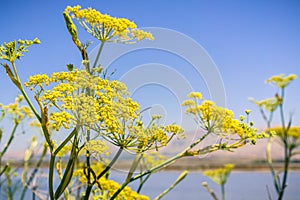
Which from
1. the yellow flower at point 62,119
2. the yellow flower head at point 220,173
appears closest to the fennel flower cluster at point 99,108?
the yellow flower at point 62,119

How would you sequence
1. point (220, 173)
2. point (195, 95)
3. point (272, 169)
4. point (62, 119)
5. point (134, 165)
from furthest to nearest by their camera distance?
point (220, 173)
point (272, 169)
point (195, 95)
point (134, 165)
point (62, 119)

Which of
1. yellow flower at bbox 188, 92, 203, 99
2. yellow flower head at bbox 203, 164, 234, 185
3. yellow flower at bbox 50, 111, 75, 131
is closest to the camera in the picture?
yellow flower at bbox 50, 111, 75, 131

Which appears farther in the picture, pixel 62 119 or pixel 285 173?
pixel 285 173

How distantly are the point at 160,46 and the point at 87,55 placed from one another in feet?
0.74

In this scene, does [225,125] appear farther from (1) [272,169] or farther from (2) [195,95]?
(1) [272,169]

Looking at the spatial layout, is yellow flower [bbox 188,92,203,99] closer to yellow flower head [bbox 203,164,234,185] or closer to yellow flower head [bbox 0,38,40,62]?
yellow flower head [bbox 0,38,40,62]

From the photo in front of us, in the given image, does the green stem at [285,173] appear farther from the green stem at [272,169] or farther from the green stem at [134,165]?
the green stem at [134,165]

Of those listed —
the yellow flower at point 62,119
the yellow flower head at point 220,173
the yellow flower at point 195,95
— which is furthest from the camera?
the yellow flower head at point 220,173

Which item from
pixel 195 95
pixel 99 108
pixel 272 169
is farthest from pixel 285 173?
pixel 99 108

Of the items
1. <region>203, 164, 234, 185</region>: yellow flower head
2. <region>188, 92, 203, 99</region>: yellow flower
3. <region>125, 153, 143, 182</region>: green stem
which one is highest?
<region>188, 92, 203, 99</region>: yellow flower

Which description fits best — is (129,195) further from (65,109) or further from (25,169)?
(25,169)

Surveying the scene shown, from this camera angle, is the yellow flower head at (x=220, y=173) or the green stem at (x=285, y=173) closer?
the green stem at (x=285, y=173)

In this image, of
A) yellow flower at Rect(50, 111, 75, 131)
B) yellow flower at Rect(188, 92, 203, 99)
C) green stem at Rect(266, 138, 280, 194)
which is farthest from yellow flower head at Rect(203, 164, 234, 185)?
yellow flower at Rect(50, 111, 75, 131)

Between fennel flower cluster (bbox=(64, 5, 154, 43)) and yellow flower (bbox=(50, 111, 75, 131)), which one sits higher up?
fennel flower cluster (bbox=(64, 5, 154, 43))
